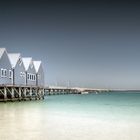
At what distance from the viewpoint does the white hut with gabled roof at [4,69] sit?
148 ft

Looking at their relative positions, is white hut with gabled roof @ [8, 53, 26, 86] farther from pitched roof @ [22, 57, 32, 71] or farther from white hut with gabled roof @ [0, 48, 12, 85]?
pitched roof @ [22, 57, 32, 71]

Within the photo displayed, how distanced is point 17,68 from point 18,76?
1.35 m

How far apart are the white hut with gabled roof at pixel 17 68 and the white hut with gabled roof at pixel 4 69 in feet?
6.87

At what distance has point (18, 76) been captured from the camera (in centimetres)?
5203

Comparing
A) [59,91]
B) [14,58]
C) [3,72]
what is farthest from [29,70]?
[59,91]

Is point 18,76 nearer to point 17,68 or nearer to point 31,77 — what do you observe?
point 17,68

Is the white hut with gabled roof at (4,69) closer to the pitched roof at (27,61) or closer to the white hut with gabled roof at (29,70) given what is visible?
the white hut with gabled roof at (29,70)

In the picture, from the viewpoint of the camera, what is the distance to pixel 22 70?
53.9m

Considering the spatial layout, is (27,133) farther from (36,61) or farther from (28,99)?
(36,61)

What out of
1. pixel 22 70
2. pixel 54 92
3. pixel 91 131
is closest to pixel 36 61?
pixel 22 70

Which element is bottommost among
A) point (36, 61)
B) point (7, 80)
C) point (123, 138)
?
point (123, 138)

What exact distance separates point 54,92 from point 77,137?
90945 millimetres

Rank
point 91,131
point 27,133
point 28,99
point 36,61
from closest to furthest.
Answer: point 27,133, point 91,131, point 28,99, point 36,61

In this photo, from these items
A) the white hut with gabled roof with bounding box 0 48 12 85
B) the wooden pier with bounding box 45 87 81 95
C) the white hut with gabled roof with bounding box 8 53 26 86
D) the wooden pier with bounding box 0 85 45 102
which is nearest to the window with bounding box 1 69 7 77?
the white hut with gabled roof with bounding box 0 48 12 85
